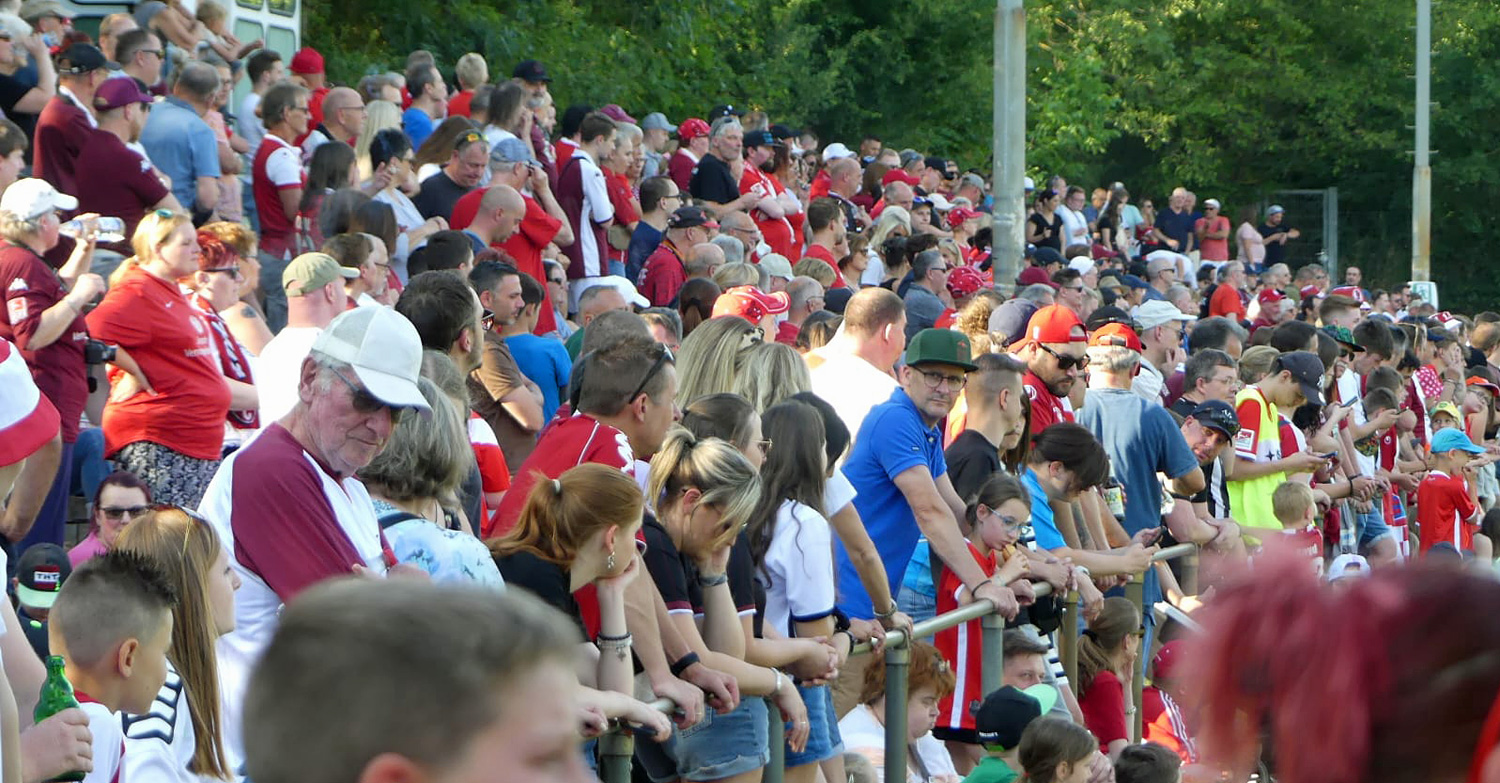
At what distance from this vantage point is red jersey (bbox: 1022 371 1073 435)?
8.44 meters

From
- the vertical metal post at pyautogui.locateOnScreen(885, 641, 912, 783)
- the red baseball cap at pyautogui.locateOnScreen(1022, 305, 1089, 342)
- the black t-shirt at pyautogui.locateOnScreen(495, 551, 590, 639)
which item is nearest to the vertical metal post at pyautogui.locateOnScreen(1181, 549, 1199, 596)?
the red baseball cap at pyautogui.locateOnScreen(1022, 305, 1089, 342)

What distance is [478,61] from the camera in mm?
13914

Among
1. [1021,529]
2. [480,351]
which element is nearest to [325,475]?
[480,351]

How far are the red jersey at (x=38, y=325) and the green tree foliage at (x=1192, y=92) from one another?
19.7 meters

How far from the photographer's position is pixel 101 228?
7.40 metres

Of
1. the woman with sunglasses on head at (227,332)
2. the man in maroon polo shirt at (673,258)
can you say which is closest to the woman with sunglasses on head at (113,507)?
the woman with sunglasses on head at (227,332)

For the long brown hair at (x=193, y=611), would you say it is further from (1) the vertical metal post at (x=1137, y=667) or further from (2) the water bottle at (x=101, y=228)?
(1) the vertical metal post at (x=1137, y=667)

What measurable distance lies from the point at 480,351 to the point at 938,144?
82.2 feet

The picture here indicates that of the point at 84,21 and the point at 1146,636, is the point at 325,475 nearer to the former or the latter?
the point at 1146,636

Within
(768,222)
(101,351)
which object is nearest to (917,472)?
(101,351)

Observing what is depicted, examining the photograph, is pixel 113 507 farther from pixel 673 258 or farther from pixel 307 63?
pixel 307 63

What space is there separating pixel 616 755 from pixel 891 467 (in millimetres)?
2539

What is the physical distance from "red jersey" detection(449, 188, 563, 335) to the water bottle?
2395 millimetres

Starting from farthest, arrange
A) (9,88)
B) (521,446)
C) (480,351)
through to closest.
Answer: (9,88) < (521,446) < (480,351)
